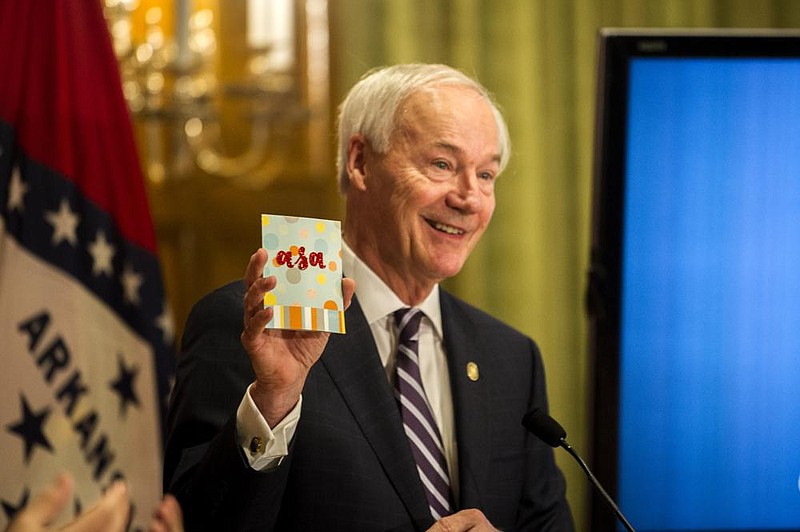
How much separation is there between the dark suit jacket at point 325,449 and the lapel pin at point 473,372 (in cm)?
1

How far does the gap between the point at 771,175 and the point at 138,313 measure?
1656mm

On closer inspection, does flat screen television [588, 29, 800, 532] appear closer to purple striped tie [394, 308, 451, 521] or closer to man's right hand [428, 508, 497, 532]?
purple striped tie [394, 308, 451, 521]

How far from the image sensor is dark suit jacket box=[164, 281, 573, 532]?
60.8 inches

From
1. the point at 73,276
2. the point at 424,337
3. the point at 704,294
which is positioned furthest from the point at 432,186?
the point at 73,276

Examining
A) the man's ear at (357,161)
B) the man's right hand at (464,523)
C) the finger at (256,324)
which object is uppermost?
the man's ear at (357,161)

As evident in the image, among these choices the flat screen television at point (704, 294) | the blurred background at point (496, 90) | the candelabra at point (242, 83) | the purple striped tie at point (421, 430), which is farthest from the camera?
the candelabra at point (242, 83)

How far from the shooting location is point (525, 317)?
11.0 ft

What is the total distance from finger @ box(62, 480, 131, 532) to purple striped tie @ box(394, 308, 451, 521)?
2.65 feet

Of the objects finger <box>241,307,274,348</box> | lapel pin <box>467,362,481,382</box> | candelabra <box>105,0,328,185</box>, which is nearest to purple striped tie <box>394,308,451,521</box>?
lapel pin <box>467,362,481,382</box>

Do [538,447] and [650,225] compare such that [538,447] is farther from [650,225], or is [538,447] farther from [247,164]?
[247,164]

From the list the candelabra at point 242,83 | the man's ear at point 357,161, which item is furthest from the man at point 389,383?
the candelabra at point 242,83

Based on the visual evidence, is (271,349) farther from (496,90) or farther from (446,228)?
(496,90)

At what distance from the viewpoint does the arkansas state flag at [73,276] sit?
2.49m

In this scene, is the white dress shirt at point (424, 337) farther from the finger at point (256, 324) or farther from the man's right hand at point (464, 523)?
the finger at point (256, 324)
